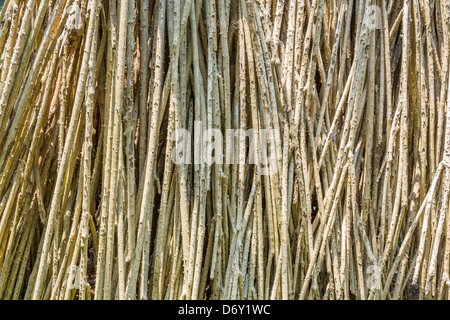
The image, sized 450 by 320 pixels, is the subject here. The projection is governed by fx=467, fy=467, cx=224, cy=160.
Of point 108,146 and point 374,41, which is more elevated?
point 374,41

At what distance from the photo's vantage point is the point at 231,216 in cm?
194

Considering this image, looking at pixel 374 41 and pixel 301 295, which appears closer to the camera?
pixel 301 295

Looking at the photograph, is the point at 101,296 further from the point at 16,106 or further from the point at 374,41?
the point at 374,41

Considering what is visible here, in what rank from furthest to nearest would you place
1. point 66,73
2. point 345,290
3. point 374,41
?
point 374,41
point 345,290
point 66,73

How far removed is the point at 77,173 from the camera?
193 cm

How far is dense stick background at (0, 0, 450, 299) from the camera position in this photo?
1.77 meters

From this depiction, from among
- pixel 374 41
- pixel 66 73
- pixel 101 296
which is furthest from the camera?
pixel 374 41

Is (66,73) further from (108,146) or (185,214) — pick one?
(185,214)

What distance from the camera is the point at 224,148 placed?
197cm

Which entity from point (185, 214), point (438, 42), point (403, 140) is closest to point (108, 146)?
point (185, 214)

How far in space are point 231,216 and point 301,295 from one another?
0.45 m

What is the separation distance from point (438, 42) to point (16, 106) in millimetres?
1980

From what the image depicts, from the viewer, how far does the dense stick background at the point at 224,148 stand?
5.81 ft

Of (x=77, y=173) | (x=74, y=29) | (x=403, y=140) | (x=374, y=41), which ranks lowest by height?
(x=77, y=173)
